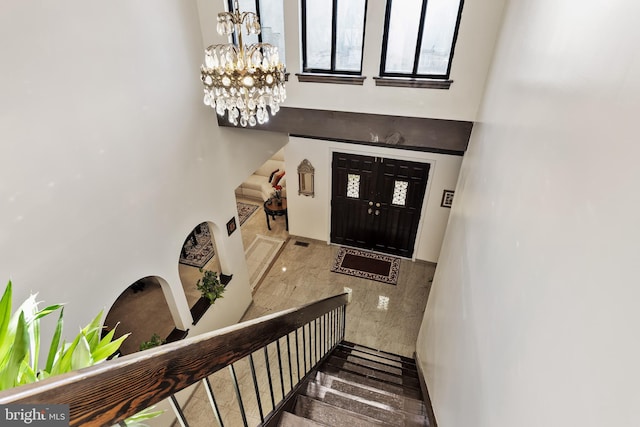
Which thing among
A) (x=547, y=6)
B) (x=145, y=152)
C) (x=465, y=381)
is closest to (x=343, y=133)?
(x=145, y=152)

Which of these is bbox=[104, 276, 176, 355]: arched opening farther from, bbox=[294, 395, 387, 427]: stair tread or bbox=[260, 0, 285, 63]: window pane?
bbox=[260, 0, 285, 63]: window pane

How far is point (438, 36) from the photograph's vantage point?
3.33m

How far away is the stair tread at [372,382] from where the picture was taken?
3.36 metres

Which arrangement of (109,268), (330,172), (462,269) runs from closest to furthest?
1. (462,269)
2. (109,268)
3. (330,172)

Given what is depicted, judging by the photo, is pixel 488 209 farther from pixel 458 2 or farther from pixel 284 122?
pixel 284 122

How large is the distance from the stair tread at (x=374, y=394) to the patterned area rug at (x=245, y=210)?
16.1 feet

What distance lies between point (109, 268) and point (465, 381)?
8.76 ft

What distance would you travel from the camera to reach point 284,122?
156 inches

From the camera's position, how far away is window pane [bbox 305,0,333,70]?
348 cm

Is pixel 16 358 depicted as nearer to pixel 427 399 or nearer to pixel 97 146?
pixel 97 146

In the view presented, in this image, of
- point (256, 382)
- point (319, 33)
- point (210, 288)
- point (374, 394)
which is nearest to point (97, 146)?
point (256, 382)

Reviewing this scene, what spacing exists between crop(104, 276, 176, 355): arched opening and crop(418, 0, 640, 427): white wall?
4.10 metres

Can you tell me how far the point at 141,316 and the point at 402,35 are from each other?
16.3 ft

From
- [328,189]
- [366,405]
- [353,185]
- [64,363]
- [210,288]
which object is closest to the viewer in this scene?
[64,363]
